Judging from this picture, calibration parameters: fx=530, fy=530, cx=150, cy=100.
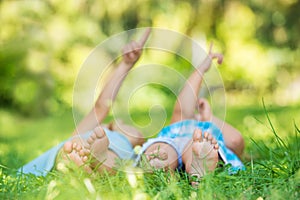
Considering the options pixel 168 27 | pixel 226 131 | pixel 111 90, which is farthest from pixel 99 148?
pixel 168 27

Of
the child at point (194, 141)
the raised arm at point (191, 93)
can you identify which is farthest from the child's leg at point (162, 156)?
the raised arm at point (191, 93)

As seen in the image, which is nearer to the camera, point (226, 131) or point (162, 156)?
point (162, 156)

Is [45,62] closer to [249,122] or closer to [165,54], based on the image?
[165,54]

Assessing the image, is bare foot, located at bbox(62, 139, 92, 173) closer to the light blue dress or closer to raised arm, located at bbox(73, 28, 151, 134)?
the light blue dress

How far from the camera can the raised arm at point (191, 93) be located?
1.97m

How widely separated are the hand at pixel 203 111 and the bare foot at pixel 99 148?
56cm

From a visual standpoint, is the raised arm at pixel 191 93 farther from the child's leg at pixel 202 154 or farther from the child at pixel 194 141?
the child's leg at pixel 202 154

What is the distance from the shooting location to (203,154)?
4.89 ft

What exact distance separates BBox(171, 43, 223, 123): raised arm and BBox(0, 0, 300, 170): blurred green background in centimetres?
367

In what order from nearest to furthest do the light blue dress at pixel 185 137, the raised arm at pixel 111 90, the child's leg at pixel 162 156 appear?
1. the child's leg at pixel 162 156
2. the light blue dress at pixel 185 137
3. the raised arm at pixel 111 90

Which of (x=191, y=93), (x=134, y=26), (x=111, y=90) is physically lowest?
(x=191, y=93)

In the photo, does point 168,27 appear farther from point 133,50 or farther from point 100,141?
point 100,141

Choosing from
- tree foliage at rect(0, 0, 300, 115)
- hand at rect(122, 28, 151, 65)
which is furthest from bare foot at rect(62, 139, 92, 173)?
tree foliage at rect(0, 0, 300, 115)

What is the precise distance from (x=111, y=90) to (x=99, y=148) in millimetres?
527
